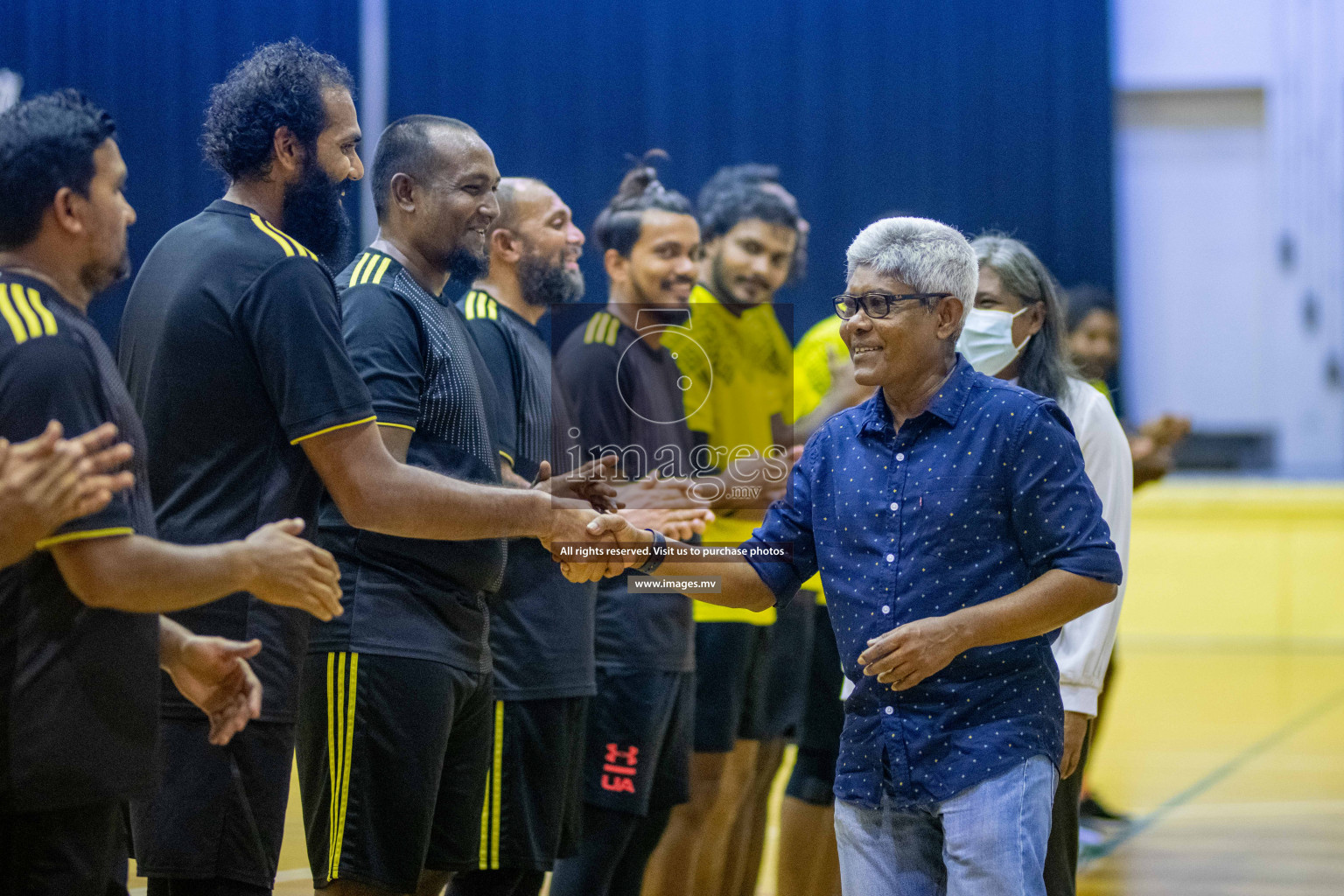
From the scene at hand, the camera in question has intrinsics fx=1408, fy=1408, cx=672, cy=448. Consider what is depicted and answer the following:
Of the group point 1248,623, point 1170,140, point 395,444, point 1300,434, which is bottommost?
point 1248,623

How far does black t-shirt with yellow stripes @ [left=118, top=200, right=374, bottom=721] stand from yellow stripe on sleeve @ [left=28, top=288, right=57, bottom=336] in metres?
0.36

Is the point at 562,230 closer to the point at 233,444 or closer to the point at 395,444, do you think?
the point at 395,444

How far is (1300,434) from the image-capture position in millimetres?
10680

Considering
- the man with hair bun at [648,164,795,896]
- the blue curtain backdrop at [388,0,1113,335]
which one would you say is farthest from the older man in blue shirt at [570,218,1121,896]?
the blue curtain backdrop at [388,0,1113,335]

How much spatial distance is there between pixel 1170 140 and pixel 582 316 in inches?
373

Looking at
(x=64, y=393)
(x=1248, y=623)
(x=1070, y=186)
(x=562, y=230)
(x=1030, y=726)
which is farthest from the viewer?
(x=1070, y=186)

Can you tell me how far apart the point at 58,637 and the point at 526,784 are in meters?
1.25

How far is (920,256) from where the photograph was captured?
2.27 m

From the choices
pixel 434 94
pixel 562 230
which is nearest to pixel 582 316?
pixel 562 230

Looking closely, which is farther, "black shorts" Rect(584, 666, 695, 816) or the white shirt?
"black shorts" Rect(584, 666, 695, 816)

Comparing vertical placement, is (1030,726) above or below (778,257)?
below

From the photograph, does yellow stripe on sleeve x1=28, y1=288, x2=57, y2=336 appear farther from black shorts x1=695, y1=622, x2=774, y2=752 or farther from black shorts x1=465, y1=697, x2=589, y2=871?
black shorts x1=695, y1=622, x2=774, y2=752

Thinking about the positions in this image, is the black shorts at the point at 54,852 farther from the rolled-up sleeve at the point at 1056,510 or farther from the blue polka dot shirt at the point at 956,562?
the rolled-up sleeve at the point at 1056,510

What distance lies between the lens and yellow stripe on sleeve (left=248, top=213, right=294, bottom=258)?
2.17 metres
